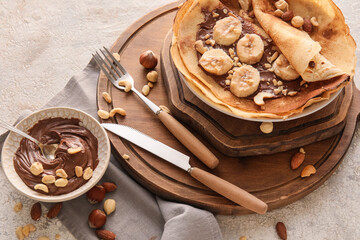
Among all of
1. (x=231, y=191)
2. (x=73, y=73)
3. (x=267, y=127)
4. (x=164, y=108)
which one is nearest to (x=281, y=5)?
(x=267, y=127)

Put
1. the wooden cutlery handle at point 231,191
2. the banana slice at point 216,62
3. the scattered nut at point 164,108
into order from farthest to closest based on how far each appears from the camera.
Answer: the scattered nut at point 164,108, the banana slice at point 216,62, the wooden cutlery handle at point 231,191

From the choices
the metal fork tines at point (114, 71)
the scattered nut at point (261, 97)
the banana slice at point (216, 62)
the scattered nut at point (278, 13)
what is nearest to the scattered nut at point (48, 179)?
the metal fork tines at point (114, 71)

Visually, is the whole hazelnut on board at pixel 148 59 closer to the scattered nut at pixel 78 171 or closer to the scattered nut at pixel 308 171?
the scattered nut at pixel 78 171

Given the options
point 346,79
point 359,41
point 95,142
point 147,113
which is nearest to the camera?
point 346,79

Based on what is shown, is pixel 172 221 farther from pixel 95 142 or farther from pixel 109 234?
pixel 95 142

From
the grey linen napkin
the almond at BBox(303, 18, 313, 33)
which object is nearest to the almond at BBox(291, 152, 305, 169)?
the grey linen napkin

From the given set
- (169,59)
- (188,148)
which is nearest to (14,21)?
(169,59)
